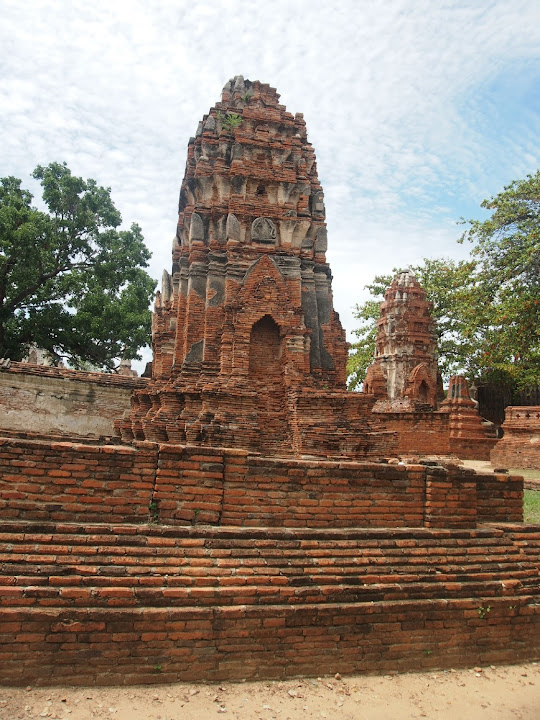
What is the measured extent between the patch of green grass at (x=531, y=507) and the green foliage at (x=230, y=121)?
404 inches

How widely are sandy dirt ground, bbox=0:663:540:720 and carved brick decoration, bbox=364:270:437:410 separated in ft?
58.7

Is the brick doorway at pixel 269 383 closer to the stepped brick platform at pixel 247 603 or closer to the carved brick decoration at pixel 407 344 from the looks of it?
the stepped brick platform at pixel 247 603

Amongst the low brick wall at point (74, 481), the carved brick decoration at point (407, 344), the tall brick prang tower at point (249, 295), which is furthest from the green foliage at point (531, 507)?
the carved brick decoration at point (407, 344)

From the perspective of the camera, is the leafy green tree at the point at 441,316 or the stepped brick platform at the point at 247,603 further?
the leafy green tree at the point at 441,316

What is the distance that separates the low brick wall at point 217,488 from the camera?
14.4ft

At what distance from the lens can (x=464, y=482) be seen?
5371 mm

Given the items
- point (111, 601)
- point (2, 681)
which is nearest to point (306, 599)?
point (111, 601)

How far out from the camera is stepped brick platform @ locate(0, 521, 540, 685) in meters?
3.85

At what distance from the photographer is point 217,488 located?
471 cm

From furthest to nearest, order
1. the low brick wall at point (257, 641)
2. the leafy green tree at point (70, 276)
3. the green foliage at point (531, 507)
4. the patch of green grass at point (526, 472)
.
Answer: the leafy green tree at point (70, 276) < the patch of green grass at point (526, 472) < the green foliage at point (531, 507) < the low brick wall at point (257, 641)

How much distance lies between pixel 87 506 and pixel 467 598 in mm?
3231

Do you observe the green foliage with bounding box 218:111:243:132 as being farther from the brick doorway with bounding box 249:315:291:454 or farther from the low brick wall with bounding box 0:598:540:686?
the low brick wall with bounding box 0:598:540:686

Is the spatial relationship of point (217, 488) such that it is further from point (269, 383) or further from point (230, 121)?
point (230, 121)

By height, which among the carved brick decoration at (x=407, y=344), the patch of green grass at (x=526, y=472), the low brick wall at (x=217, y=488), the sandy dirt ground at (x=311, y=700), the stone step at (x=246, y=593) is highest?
the carved brick decoration at (x=407, y=344)
